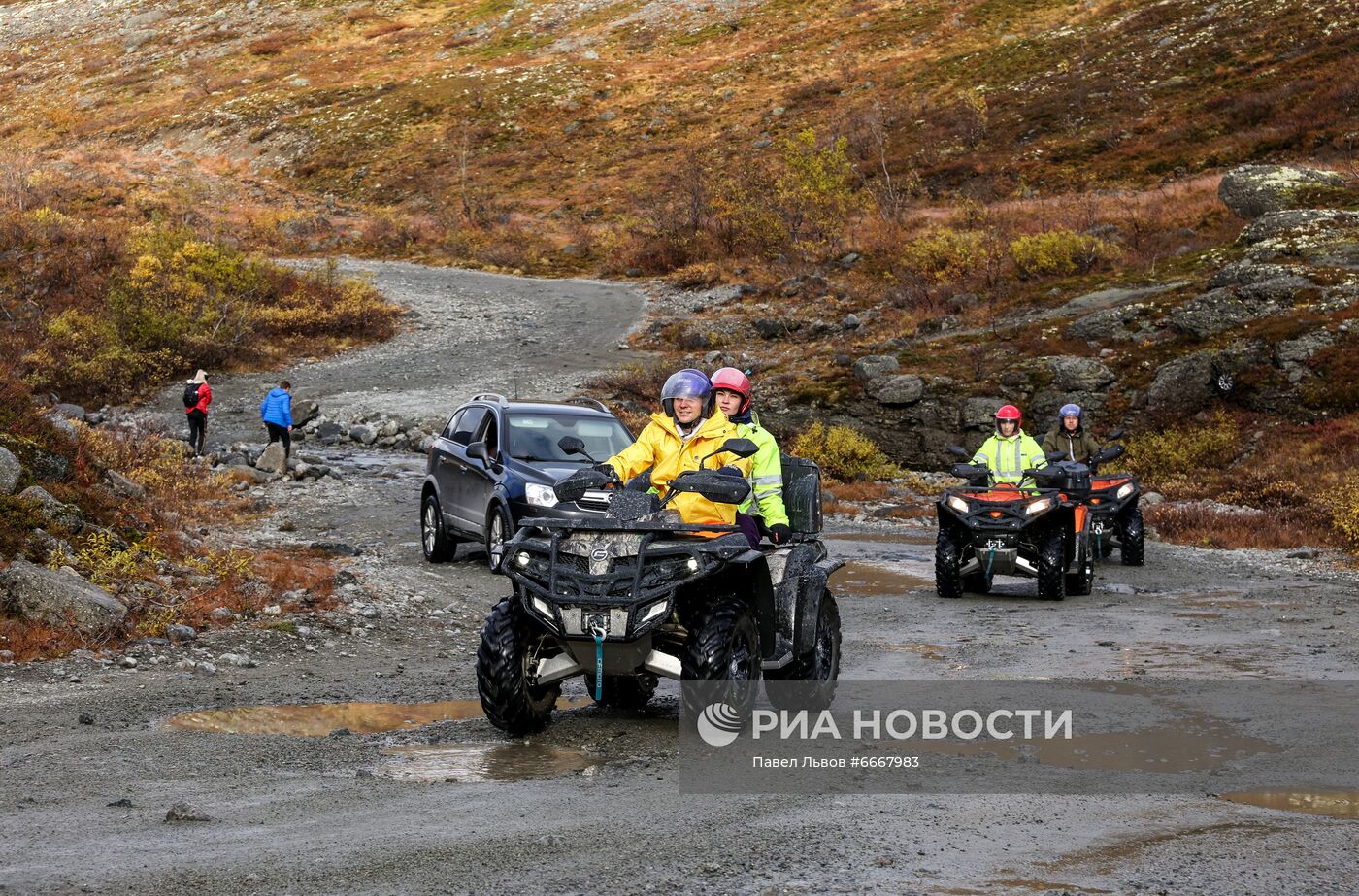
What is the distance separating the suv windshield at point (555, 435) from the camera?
15320mm

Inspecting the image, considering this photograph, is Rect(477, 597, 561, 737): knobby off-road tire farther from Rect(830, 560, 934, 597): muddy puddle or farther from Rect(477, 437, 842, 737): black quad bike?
Rect(830, 560, 934, 597): muddy puddle

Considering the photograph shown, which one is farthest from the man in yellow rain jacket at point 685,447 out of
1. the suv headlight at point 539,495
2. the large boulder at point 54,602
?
the suv headlight at point 539,495

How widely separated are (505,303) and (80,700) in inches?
1521

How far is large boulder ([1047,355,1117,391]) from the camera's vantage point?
26875 millimetres

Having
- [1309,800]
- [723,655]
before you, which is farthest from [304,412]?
[1309,800]

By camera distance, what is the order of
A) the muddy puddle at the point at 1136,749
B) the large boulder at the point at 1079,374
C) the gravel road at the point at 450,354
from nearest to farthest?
1. the muddy puddle at the point at 1136,749
2. the large boulder at the point at 1079,374
3. the gravel road at the point at 450,354

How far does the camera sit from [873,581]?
15.7m

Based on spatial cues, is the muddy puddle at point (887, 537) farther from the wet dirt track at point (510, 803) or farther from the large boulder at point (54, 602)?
the large boulder at point (54, 602)

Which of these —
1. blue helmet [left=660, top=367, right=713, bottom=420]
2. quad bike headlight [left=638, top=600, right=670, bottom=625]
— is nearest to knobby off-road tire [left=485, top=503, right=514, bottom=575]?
blue helmet [left=660, top=367, right=713, bottom=420]

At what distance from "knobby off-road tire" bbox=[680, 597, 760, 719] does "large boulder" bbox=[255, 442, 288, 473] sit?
686 inches

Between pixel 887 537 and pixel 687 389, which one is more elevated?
pixel 687 389

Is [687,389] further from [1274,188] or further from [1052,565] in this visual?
[1274,188]

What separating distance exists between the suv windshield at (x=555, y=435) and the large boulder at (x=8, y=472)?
498 cm

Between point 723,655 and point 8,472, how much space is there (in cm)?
809
